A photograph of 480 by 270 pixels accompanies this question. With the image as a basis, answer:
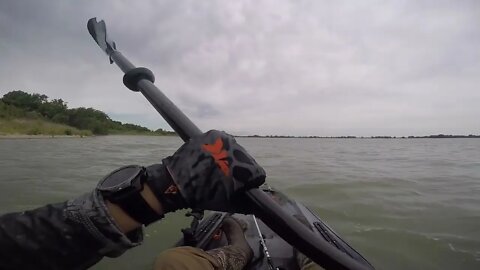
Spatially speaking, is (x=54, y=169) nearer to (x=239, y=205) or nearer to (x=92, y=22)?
(x=92, y=22)

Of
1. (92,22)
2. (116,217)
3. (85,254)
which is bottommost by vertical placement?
(85,254)

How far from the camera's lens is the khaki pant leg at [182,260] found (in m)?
2.28

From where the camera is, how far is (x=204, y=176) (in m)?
1.09

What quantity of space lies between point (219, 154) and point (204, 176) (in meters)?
0.10

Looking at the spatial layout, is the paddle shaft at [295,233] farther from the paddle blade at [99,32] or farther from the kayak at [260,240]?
the kayak at [260,240]

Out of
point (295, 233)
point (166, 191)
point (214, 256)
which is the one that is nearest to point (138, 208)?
point (166, 191)

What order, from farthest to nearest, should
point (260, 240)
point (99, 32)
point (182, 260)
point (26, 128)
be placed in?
point (26, 128) < point (260, 240) < point (99, 32) < point (182, 260)

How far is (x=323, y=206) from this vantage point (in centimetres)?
758

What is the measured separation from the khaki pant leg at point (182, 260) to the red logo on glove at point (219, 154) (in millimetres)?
1490

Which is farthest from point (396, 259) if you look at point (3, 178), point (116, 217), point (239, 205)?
point (3, 178)

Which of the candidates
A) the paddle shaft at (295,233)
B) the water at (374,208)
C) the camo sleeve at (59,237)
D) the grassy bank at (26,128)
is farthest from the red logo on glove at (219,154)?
the grassy bank at (26,128)

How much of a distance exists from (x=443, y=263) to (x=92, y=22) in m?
5.64

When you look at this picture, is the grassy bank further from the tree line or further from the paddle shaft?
the paddle shaft

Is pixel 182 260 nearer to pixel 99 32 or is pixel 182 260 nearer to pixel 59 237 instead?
pixel 59 237
